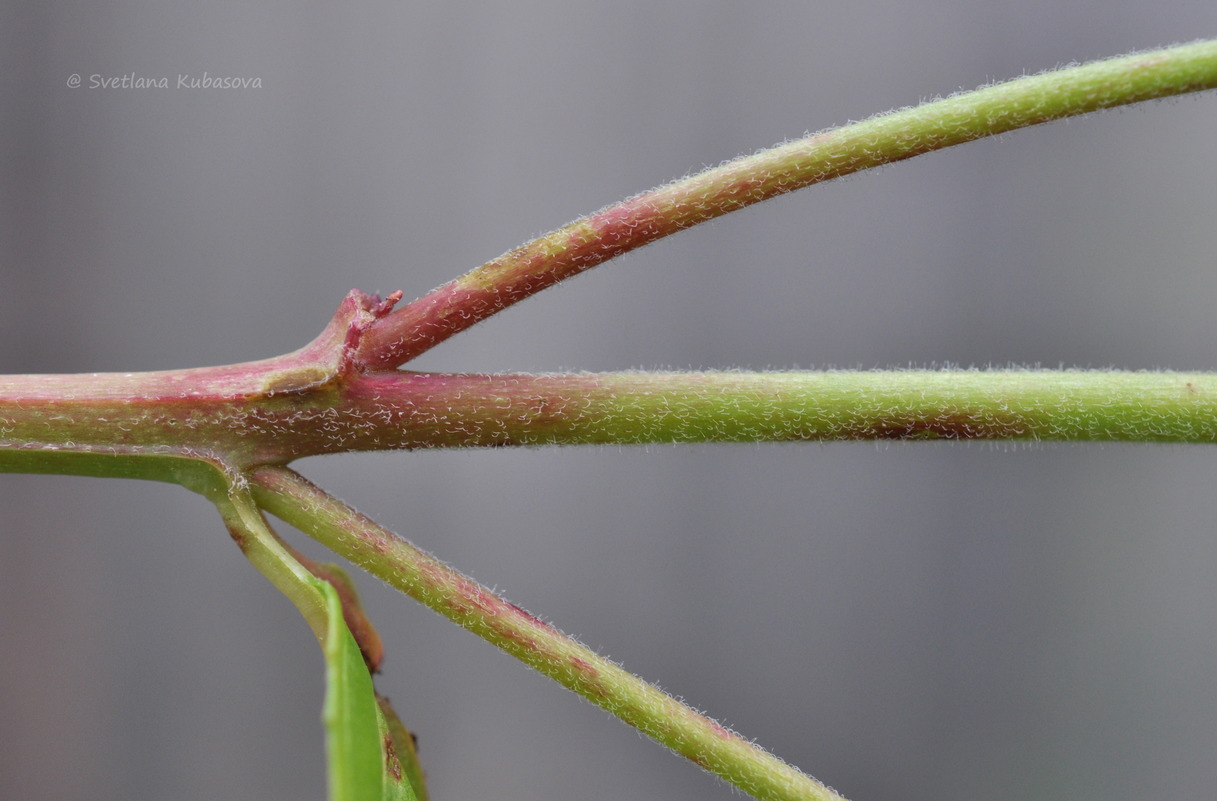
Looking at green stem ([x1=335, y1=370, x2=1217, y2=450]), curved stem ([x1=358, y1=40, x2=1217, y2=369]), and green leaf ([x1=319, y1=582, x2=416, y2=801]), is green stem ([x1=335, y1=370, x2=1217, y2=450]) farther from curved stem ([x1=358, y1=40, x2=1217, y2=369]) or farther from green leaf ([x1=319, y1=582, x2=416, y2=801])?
green leaf ([x1=319, y1=582, x2=416, y2=801])

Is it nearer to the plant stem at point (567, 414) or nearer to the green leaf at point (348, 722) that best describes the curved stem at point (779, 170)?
the plant stem at point (567, 414)

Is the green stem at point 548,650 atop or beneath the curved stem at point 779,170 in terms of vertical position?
beneath

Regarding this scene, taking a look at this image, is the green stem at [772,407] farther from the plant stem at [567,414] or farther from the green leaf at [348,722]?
the green leaf at [348,722]

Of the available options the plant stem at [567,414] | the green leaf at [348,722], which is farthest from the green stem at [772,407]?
the green leaf at [348,722]

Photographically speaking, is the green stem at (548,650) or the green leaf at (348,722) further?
the green stem at (548,650)

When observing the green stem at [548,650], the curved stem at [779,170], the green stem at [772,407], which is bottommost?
the green stem at [548,650]

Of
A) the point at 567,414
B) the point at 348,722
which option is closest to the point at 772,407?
the point at 567,414
